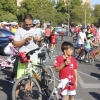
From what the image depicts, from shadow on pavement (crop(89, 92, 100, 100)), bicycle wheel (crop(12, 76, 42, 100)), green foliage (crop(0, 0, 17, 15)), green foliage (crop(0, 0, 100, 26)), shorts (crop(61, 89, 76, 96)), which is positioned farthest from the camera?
green foliage (crop(0, 0, 17, 15))

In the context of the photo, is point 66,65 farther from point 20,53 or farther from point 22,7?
point 22,7

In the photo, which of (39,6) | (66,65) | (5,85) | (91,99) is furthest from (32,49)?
(39,6)

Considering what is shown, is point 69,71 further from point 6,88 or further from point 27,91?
point 6,88

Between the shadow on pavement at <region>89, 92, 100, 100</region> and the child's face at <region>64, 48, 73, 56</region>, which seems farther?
the shadow on pavement at <region>89, 92, 100, 100</region>

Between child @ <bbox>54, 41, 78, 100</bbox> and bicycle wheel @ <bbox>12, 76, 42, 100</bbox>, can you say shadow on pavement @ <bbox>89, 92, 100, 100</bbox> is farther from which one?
child @ <bbox>54, 41, 78, 100</bbox>

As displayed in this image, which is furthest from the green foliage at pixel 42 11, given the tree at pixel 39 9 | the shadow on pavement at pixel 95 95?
the shadow on pavement at pixel 95 95

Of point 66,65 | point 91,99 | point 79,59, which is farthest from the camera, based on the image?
point 79,59

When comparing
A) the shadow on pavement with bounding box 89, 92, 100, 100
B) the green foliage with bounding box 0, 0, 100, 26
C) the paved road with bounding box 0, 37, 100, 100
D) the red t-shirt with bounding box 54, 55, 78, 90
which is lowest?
the shadow on pavement with bounding box 89, 92, 100, 100

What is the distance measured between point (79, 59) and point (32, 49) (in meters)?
9.14

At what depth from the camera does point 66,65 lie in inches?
209

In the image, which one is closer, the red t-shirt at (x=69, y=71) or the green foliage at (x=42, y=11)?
the red t-shirt at (x=69, y=71)

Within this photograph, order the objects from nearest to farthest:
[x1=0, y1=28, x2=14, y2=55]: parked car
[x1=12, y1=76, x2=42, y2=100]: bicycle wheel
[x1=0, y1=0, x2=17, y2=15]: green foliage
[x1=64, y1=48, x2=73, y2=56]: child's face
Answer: [x1=64, y1=48, x2=73, y2=56]: child's face → [x1=12, y1=76, x2=42, y2=100]: bicycle wheel → [x1=0, y1=28, x2=14, y2=55]: parked car → [x1=0, y1=0, x2=17, y2=15]: green foliage

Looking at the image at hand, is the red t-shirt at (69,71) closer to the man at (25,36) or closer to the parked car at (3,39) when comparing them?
the man at (25,36)

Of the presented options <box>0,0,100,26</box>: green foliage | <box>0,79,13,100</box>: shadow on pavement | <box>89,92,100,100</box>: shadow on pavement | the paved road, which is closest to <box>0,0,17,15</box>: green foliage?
<box>0,0,100,26</box>: green foliage
